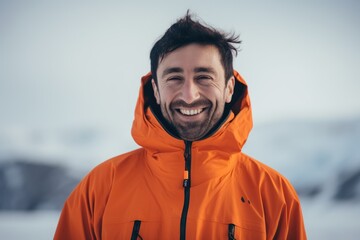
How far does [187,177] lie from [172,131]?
0.27 metres

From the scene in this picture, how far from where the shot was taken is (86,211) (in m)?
1.52

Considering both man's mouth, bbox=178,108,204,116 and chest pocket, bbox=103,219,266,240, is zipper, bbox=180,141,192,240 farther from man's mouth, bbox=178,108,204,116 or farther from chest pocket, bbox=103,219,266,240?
man's mouth, bbox=178,108,204,116

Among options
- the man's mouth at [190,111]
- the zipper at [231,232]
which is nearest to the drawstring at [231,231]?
the zipper at [231,232]

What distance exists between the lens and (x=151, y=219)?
1.42 metres

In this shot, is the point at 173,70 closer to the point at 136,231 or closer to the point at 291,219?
the point at 136,231

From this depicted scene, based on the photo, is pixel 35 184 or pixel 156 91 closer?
pixel 156 91

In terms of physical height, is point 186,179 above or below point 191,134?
below

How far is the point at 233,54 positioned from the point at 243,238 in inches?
38.0

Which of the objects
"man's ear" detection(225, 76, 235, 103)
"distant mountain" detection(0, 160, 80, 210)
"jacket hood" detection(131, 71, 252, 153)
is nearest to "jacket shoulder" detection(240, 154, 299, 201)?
"jacket hood" detection(131, 71, 252, 153)

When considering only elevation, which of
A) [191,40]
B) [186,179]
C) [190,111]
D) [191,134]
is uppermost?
[191,40]

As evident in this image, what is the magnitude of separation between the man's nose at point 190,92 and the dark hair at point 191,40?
0.20 meters

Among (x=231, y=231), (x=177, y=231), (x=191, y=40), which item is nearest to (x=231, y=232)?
(x=231, y=231)

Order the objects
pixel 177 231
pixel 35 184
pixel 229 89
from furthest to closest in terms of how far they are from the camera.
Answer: pixel 35 184 → pixel 229 89 → pixel 177 231

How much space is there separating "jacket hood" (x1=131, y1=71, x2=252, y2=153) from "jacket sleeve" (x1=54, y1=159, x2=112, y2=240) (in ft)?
0.83
